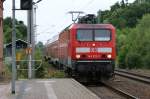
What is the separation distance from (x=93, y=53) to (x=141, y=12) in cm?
9017

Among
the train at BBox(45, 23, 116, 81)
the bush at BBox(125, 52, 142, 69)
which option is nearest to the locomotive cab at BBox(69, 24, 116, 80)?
the train at BBox(45, 23, 116, 81)

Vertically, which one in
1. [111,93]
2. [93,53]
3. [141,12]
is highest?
[141,12]

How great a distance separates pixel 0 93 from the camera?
18016 millimetres

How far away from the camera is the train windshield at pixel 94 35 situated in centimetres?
2730

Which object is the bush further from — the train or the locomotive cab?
the locomotive cab

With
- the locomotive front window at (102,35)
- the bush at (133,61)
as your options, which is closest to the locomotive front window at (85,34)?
the locomotive front window at (102,35)

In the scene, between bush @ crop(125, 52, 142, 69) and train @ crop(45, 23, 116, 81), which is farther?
bush @ crop(125, 52, 142, 69)

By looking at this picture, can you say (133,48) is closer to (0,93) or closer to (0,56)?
(0,56)

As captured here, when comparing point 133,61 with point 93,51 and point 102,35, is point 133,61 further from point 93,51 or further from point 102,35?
point 93,51

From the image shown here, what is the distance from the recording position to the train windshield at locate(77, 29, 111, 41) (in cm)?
2730

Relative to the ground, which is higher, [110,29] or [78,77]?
[110,29]

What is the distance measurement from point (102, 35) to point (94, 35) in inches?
16.1

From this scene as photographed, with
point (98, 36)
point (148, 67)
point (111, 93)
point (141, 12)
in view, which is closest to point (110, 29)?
point (98, 36)

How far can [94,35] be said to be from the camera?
2745cm
